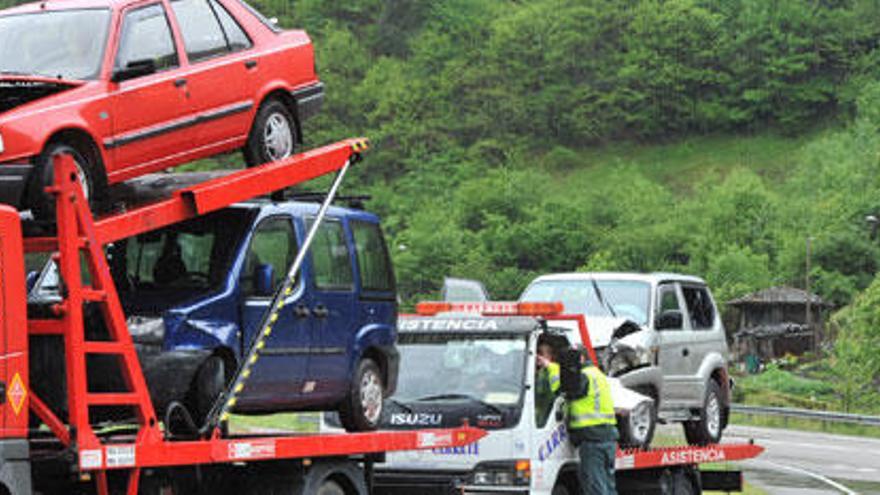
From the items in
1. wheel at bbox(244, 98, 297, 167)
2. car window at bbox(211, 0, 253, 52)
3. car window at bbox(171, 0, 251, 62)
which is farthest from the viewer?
wheel at bbox(244, 98, 297, 167)

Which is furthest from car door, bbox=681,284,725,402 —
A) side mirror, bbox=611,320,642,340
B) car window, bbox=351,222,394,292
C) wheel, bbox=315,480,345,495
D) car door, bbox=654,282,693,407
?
wheel, bbox=315,480,345,495

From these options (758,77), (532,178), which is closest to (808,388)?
(532,178)

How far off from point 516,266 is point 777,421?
58.4 meters

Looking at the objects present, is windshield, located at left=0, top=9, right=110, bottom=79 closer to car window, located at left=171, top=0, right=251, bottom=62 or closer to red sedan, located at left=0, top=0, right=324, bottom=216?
red sedan, located at left=0, top=0, right=324, bottom=216

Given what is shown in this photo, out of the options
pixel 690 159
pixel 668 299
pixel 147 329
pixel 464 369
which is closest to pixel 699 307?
pixel 668 299

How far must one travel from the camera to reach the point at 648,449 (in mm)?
16297

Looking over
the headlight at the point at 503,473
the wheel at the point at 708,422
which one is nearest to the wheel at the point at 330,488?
the headlight at the point at 503,473

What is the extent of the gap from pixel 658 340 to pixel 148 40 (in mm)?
8337

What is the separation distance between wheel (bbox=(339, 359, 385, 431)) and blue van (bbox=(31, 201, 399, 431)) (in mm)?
10

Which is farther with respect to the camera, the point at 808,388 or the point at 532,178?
the point at 532,178

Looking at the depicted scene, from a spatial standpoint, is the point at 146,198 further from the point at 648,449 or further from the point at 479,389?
the point at 648,449

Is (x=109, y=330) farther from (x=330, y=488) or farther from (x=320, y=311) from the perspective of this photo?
(x=330, y=488)

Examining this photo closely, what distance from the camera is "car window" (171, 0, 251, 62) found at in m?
10.8

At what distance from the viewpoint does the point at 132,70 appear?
9906 mm
